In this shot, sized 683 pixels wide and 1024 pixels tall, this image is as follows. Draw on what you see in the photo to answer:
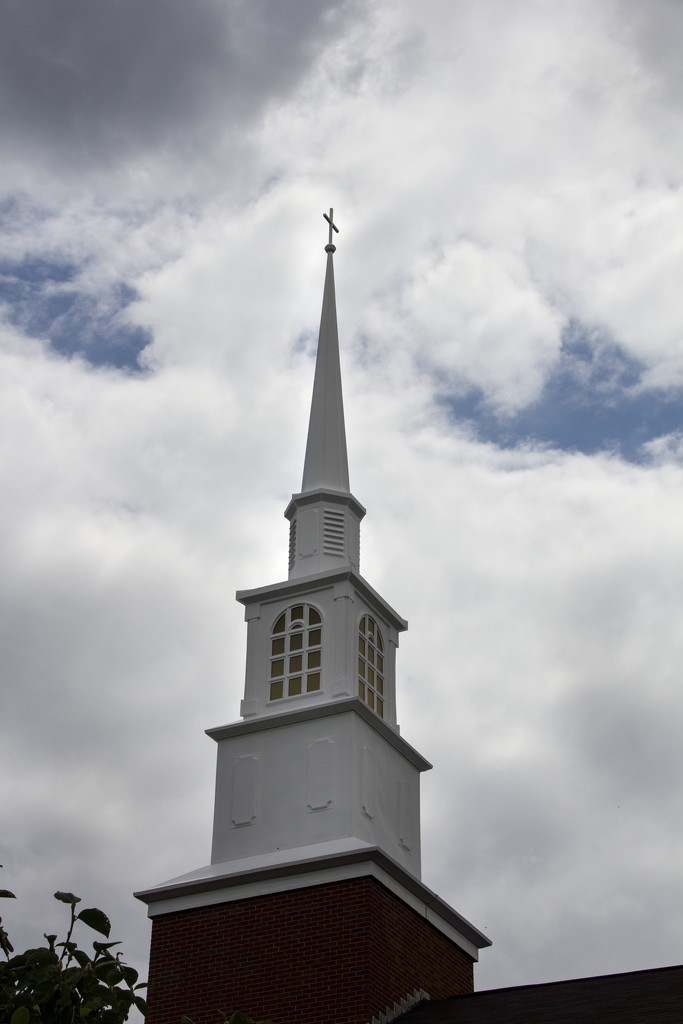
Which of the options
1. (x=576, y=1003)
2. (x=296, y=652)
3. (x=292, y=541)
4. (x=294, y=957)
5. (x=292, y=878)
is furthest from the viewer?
(x=292, y=541)

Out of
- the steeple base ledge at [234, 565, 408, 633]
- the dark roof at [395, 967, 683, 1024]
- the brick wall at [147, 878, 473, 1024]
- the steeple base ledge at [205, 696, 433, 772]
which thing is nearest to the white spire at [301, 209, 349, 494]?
the steeple base ledge at [234, 565, 408, 633]

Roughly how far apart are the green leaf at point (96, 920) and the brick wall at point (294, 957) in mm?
8554

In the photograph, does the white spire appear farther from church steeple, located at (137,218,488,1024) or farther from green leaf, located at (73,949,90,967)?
green leaf, located at (73,949,90,967)

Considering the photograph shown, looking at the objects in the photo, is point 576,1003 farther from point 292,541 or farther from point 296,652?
point 292,541

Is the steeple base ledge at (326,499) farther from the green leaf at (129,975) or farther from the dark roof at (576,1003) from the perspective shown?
the green leaf at (129,975)

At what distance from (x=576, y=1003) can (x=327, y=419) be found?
12.1 m

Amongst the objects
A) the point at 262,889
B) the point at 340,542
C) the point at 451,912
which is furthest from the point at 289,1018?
the point at 340,542

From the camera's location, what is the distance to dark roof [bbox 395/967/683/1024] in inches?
637

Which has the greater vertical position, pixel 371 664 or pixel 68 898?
pixel 371 664

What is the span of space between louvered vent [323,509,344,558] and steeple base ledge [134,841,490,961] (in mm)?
5694

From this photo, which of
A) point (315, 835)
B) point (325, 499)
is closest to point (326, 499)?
point (325, 499)

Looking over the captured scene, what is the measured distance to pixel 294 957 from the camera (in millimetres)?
18578

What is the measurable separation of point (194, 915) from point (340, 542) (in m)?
7.12

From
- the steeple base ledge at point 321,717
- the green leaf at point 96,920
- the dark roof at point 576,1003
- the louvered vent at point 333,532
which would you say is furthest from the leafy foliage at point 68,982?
the louvered vent at point 333,532
